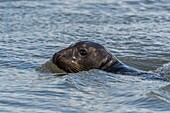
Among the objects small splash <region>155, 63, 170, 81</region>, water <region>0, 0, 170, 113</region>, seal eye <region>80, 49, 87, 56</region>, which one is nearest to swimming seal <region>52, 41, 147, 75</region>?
seal eye <region>80, 49, 87, 56</region>

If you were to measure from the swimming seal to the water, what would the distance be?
0.22 m

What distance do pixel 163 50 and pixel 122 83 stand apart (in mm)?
3081

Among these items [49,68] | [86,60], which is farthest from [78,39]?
[86,60]

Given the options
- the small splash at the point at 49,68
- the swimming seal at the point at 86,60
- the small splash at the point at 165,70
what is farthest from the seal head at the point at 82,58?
the small splash at the point at 165,70

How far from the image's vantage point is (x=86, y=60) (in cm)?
1106

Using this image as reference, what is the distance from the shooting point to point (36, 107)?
8805 millimetres

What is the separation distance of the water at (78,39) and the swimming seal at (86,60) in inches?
8.6

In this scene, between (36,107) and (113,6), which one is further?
(113,6)

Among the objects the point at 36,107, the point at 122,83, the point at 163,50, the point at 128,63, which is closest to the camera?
the point at 36,107

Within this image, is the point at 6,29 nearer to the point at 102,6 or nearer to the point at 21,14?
the point at 21,14

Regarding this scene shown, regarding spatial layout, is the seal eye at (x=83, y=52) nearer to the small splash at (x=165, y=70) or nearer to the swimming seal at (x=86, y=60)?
the swimming seal at (x=86, y=60)

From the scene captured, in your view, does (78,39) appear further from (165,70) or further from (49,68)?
(165,70)

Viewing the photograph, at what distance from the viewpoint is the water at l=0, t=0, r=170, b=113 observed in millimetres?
9117

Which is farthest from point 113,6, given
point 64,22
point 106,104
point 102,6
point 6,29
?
point 106,104
